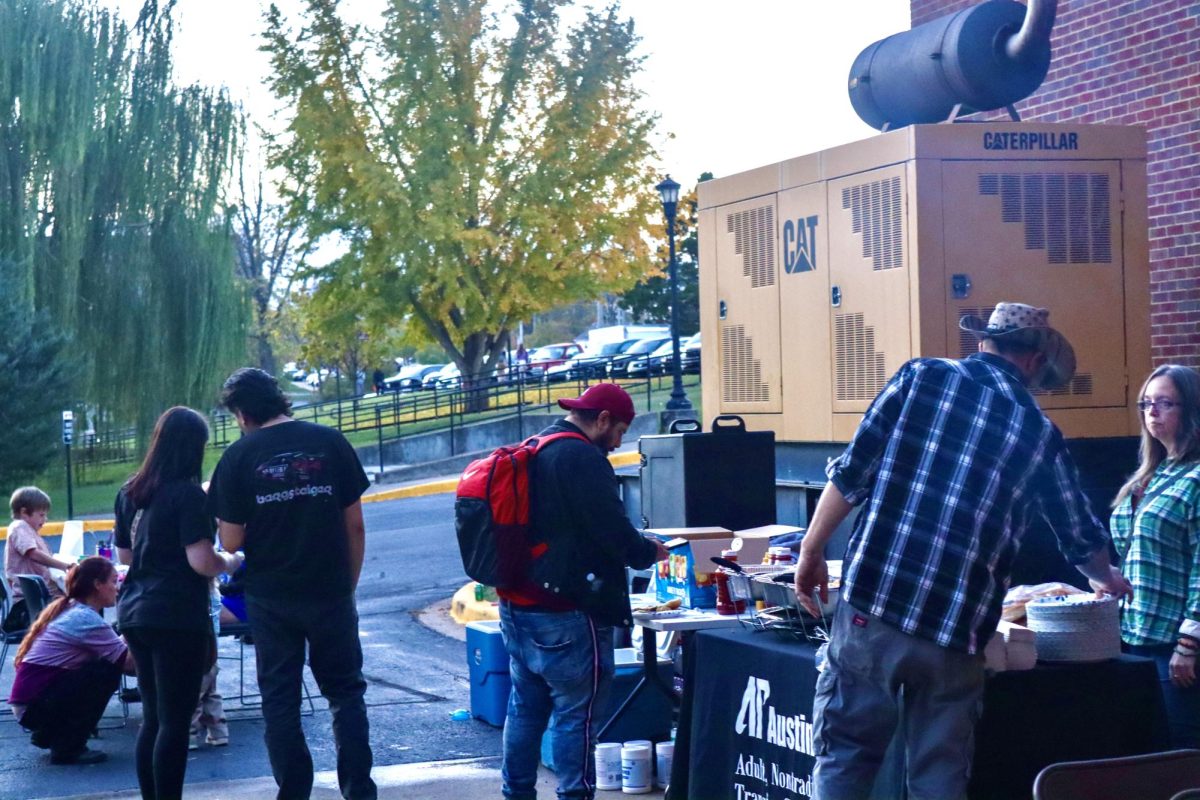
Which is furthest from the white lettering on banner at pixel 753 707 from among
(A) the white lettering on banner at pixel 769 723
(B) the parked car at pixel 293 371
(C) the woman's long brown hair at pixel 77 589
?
(B) the parked car at pixel 293 371

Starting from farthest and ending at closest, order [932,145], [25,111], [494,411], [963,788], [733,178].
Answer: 1. [494,411]
2. [25,111]
3. [733,178]
4. [932,145]
5. [963,788]

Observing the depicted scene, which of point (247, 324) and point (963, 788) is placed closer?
point (963, 788)

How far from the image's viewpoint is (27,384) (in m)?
24.1

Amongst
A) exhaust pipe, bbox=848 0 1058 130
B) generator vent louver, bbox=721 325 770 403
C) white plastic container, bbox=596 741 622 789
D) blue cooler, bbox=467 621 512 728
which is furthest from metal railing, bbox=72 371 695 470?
white plastic container, bbox=596 741 622 789

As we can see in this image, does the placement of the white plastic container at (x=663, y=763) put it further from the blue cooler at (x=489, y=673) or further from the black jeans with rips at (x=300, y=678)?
the black jeans with rips at (x=300, y=678)

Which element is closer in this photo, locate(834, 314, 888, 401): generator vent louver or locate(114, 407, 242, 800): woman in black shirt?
locate(114, 407, 242, 800): woman in black shirt

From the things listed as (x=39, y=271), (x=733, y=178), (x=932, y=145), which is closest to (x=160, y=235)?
(x=39, y=271)

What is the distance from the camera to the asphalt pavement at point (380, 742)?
691cm

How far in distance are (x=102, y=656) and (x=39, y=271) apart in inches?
718

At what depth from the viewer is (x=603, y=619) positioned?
5.53 metres

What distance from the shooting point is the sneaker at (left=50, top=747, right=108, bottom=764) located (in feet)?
25.0

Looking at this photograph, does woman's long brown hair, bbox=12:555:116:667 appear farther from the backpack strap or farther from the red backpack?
the backpack strap

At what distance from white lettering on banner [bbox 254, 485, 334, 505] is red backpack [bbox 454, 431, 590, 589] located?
0.58 m

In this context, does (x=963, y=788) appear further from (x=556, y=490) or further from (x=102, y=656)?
(x=102, y=656)
